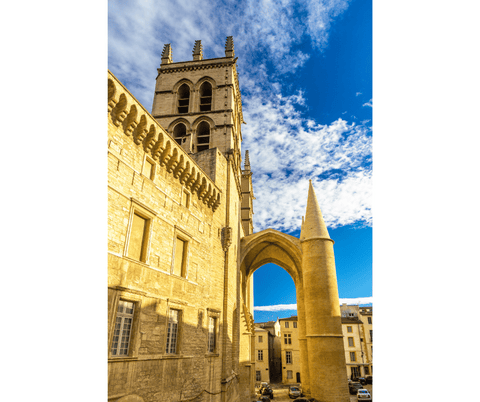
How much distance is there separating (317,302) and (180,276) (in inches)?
408

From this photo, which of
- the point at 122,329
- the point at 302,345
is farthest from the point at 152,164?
the point at 302,345

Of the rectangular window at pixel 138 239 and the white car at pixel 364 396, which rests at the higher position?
the rectangular window at pixel 138 239

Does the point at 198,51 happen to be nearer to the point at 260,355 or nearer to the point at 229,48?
the point at 229,48

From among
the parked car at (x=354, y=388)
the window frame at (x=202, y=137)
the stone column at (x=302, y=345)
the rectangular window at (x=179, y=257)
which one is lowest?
the parked car at (x=354, y=388)

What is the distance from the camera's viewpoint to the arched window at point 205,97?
2302 cm

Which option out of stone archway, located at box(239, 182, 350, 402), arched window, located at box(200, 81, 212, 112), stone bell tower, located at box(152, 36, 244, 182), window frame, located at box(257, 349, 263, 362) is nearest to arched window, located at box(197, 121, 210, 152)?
stone bell tower, located at box(152, 36, 244, 182)

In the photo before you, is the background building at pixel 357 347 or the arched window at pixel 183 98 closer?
the arched window at pixel 183 98

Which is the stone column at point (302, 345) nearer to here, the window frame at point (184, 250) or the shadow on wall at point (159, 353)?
the shadow on wall at point (159, 353)

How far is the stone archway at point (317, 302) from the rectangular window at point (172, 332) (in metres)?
10.2

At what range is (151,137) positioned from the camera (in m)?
9.14

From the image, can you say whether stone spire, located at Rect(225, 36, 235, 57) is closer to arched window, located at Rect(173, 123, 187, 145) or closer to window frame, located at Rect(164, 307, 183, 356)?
arched window, located at Rect(173, 123, 187, 145)

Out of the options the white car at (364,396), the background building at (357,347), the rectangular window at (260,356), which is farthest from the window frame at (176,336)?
the background building at (357,347)

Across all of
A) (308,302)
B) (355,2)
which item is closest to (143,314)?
(355,2)
